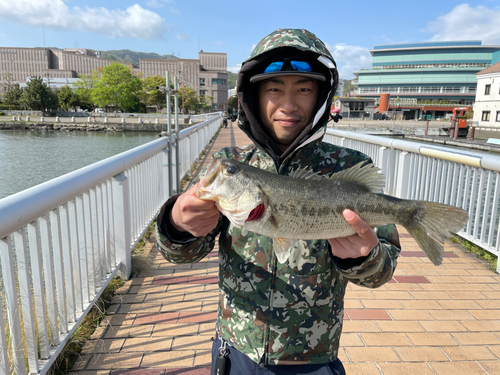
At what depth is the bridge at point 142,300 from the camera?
2523mm

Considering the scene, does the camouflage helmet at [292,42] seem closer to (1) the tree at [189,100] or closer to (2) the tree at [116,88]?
(2) the tree at [116,88]

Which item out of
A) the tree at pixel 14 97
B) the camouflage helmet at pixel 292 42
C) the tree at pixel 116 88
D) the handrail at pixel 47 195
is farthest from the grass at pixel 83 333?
the tree at pixel 14 97

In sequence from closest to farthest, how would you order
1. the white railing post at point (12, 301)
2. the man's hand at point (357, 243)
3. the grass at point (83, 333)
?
the man's hand at point (357, 243), the white railing post at point (12, 301), the grass at point (83, 333)

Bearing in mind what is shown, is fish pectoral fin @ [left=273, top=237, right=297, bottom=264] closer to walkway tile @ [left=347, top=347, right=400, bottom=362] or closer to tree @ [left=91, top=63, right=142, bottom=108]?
walkway tile @ [left=347, top=347, right=400, bottom=362]

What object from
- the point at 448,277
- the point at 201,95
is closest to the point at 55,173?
the point at 448,277

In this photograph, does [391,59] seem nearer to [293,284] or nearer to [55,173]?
[55,173]

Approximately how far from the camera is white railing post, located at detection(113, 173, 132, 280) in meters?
4.31

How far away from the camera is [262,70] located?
2266 millimetres

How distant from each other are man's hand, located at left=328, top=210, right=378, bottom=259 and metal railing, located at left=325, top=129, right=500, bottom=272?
14.2 ft

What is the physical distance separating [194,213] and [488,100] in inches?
2650

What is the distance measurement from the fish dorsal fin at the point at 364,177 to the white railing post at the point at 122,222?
3.18 meters

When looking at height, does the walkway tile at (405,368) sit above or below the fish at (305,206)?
below

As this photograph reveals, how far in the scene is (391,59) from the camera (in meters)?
112

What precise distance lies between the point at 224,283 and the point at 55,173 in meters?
24.2
